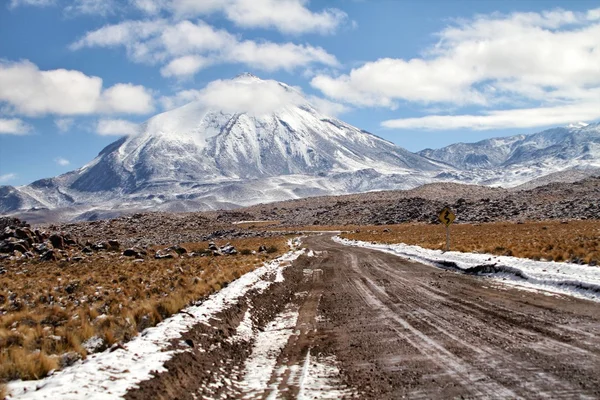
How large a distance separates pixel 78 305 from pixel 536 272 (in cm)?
1601

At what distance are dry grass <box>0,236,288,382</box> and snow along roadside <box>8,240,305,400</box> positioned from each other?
0.54m

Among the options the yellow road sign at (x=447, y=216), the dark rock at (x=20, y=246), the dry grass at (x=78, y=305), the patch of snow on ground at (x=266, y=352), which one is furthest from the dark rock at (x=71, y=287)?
the yellow road sign at (x=447, y=216)

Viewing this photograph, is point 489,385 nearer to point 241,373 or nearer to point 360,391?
point 360,391

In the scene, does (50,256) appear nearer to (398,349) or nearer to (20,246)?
(20,246)

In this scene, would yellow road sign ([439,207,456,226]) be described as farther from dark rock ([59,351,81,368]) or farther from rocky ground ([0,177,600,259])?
rocky ground ([0,177,600,259])

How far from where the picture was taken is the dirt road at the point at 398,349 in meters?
6.54

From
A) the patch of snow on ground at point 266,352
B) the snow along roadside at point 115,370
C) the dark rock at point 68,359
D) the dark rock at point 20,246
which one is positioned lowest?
the patch of snow on ground at point 266,352

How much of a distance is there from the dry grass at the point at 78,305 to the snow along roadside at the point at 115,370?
54 centimetres

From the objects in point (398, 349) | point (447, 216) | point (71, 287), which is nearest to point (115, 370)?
point (398, 349)

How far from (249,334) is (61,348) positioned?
4057 mm

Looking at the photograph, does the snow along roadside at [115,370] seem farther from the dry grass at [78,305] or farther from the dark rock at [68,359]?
the dry grass at [78,305]

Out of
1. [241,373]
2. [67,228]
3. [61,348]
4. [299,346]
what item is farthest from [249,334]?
[67,228]

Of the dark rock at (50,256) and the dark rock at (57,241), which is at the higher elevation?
the dark rock at (57,241)

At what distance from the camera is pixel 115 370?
7.03m
